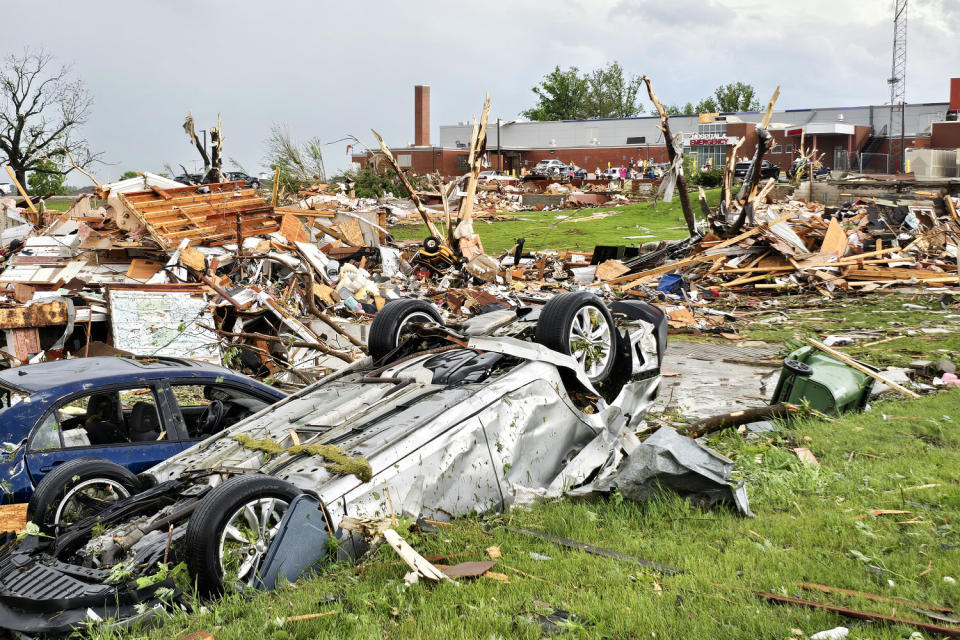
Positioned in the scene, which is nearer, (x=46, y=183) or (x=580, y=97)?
(x=46, y=183)

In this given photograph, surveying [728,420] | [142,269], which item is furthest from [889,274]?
[142,269]

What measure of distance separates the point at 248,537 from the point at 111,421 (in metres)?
2.86

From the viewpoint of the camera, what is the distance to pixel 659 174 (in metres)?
56.1

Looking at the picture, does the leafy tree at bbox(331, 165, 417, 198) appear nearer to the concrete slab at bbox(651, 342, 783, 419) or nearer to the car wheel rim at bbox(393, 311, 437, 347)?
the concrete slab at bbox(651, 342, 783, 419)

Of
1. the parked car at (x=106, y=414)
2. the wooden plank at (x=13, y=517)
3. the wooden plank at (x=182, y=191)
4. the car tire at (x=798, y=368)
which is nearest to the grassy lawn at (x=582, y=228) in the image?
the wooden plank at (x=182, y=191)

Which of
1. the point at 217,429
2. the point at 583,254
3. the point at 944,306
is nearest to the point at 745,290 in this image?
the point at 944,306

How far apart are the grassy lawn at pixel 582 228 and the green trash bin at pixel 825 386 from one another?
19.9 meters

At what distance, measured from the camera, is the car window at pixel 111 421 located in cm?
621

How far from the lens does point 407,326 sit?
21.7 feet

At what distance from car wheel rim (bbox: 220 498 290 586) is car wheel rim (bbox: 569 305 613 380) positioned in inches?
107

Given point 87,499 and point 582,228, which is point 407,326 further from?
point 582,228

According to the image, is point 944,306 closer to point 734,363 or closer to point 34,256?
point 734,363

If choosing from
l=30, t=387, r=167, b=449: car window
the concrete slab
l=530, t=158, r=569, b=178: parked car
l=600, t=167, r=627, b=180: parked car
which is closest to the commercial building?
l=600, t=167, r=627, b=180: parked car

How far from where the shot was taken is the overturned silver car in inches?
157
